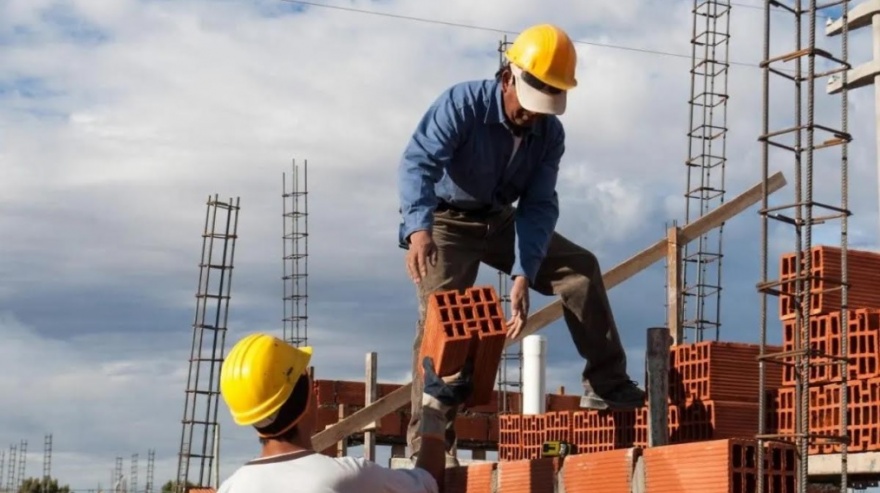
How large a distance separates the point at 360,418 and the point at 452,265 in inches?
182

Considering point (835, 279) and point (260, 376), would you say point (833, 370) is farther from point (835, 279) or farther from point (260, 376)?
point (260, 376)

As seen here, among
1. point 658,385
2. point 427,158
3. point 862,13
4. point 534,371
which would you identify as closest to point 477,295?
point 427,158

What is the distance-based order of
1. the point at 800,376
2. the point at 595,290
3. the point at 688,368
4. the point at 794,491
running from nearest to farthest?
the point at 794,491 → the point at 800,376 → the point at 595,290 → the point at 688,368

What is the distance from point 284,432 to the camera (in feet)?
12.3

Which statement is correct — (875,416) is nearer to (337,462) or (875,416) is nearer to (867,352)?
(867,352)

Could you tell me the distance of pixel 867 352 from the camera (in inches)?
314

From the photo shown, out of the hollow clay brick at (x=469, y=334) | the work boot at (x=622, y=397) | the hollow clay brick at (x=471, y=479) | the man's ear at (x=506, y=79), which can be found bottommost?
the hollow clay brick at (x=471, y=479)

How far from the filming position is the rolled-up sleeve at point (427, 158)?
231 inches

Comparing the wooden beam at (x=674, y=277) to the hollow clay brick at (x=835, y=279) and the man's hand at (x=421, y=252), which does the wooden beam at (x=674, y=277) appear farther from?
the man's hand at (x=421, y=252)

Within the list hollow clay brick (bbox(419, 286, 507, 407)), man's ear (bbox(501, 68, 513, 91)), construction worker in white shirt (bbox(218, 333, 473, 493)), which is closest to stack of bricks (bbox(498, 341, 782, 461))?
man's ear (bbox(501, 68, 513, 91))

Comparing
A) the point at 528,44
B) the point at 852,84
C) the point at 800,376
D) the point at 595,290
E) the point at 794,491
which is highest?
the point at 852,84

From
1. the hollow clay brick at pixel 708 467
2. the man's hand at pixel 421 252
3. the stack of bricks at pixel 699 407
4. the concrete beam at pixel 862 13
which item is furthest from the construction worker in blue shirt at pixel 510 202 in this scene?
the concrete beam at pixel 862 13

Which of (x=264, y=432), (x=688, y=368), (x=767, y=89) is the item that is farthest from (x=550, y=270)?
(x=264, y=432)

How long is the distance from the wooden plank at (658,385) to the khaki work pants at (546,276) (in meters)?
0.43
